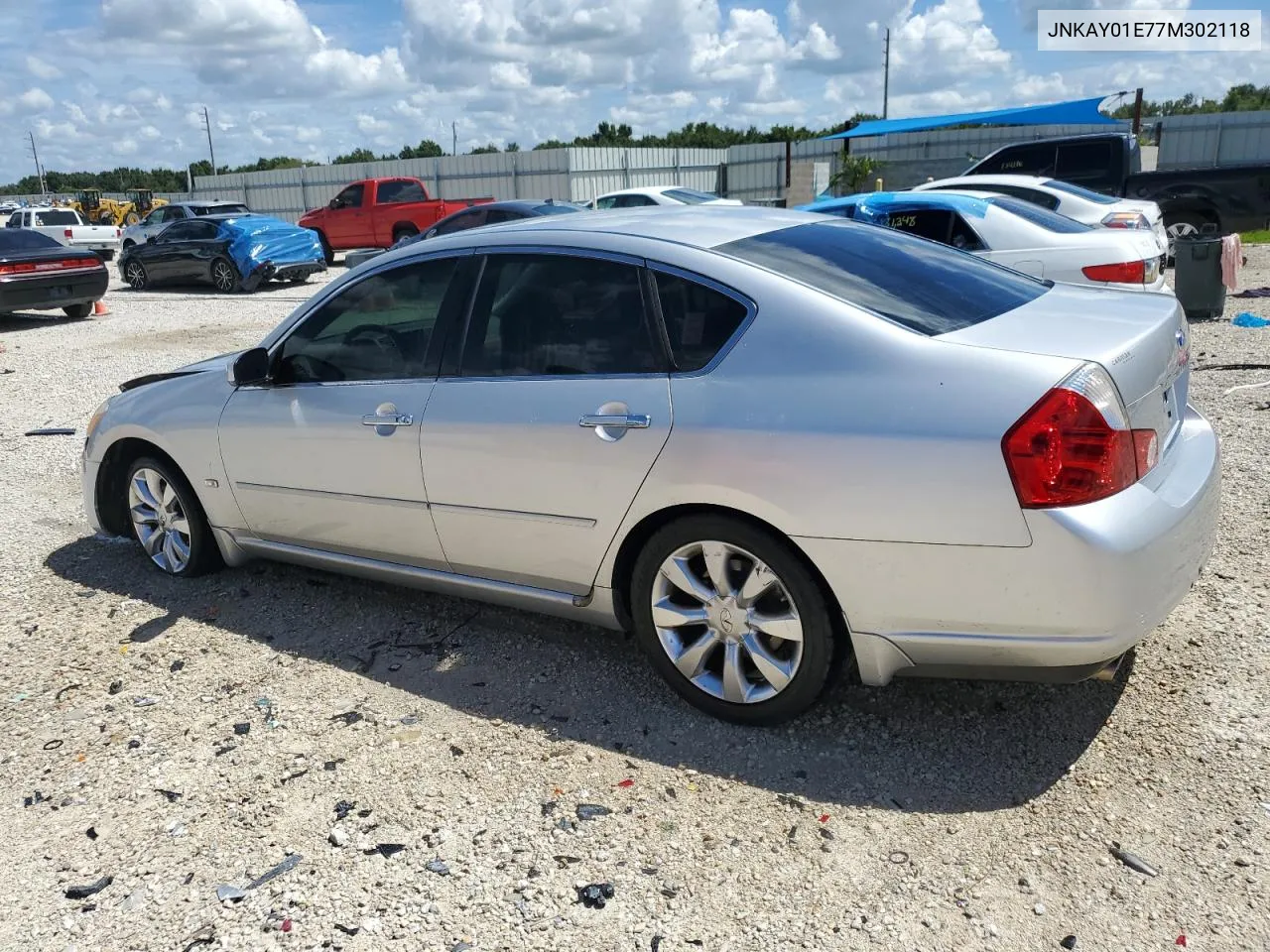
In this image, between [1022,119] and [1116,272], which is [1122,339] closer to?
[1116,272]

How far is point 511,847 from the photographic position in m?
2.89

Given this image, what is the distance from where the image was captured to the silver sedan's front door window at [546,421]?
337 centimetres

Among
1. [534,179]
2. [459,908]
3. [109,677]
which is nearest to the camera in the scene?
[459,908]

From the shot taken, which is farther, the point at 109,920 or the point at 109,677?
the point at 109,677

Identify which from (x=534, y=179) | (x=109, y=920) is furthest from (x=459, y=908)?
(x=534, y=179)

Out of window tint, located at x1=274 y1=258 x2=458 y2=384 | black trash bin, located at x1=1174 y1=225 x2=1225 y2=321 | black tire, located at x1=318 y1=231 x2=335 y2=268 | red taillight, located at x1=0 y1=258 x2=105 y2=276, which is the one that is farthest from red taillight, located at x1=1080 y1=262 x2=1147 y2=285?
black tire, located at x1=318 y1=231 x2=335 y2=268

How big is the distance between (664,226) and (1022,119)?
83.3 feet

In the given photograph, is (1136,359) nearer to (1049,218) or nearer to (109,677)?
(109,677)

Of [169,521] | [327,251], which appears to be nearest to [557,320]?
[169,521]

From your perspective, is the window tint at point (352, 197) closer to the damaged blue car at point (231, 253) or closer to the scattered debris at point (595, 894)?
the damaged blue car at point (231, 253)

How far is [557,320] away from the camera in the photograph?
365cm

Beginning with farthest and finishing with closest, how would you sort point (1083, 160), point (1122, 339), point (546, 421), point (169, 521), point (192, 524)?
point (1083, 160)
point (169, 521)
point (192, 524)
point (546, 421)
point (1122, 339)

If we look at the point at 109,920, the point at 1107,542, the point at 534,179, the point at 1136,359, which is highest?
the point at 534,179

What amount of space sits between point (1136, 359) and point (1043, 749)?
4.04 ft
